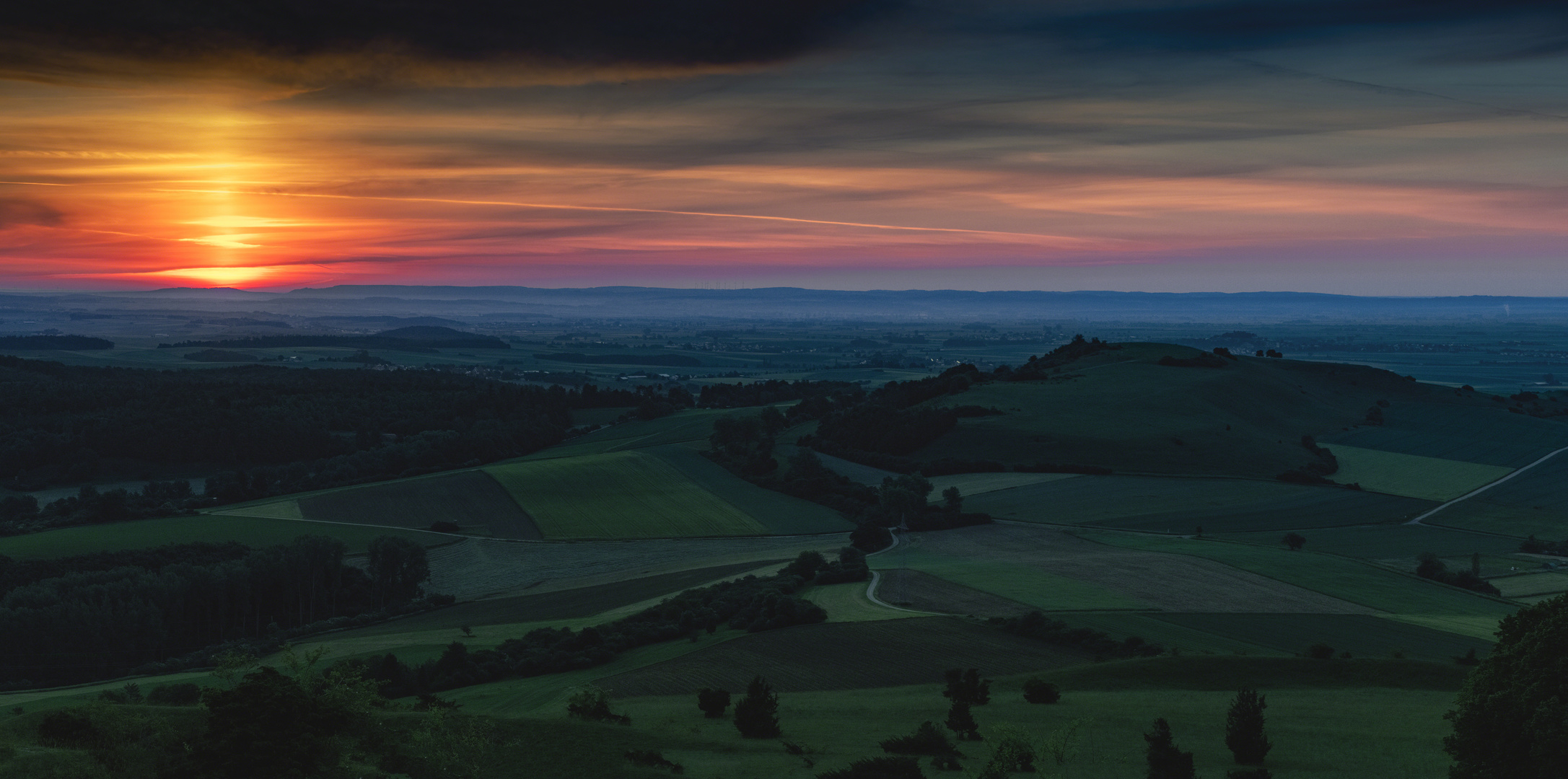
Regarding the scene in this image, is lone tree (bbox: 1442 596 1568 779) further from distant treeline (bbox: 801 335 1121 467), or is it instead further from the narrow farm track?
distant treeline (bbox: 801 335 1121 467)

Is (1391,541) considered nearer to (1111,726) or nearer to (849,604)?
(849,604)

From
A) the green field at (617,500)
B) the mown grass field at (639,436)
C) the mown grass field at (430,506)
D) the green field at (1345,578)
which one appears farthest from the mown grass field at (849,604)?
the mown grass field at (639,436)

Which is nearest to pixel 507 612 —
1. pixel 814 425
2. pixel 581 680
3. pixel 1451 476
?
pixel 581 680

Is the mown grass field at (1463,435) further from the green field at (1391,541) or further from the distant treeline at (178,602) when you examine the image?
the distant treeline at (178,602)

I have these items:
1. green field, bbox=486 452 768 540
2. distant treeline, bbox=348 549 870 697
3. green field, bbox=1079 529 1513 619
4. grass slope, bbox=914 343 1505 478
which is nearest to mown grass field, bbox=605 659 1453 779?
distant treeline, bbox=348 549 870 697

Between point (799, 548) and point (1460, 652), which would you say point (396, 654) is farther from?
point (1460, 652)

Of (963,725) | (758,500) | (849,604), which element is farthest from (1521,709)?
(758,500)

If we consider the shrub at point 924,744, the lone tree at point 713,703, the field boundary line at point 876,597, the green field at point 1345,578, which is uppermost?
the shrub at point 924,744
